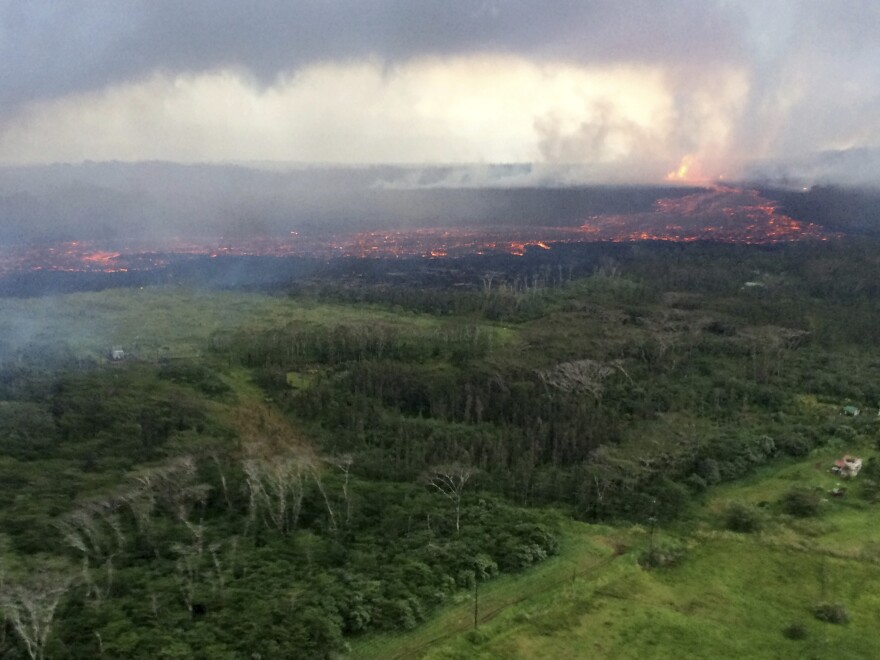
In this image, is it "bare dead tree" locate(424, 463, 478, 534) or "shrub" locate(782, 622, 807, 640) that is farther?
"bare dead tree" locate(424, 463, 478, 534)

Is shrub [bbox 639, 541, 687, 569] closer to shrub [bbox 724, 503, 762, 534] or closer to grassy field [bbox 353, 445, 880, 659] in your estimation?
grassy field [bbox 353, 445, 880, 659]

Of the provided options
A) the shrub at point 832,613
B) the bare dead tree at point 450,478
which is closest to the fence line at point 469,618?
the bare dead tree at point 450,478

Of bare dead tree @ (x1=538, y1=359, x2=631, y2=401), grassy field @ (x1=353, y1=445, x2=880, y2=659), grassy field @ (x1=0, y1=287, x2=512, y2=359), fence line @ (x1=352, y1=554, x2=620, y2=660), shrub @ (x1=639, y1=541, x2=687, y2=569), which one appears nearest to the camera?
fence line @ (x1=352, y1=554, x2=620, y2=660)

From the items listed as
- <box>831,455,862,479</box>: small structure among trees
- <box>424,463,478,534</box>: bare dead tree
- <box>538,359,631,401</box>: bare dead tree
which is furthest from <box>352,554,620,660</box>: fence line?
<box>538,359,631,401</box>: bare dead tree

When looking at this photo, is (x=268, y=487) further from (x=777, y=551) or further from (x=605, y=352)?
(x=605, y=352)

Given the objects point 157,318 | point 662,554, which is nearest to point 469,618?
point 662,554

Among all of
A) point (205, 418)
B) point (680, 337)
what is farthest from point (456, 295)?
point (205, 418)

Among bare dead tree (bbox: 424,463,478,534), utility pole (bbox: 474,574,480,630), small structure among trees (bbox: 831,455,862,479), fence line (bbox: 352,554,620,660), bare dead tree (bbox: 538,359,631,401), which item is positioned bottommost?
fence line (bbox: 352,554,620,660)
